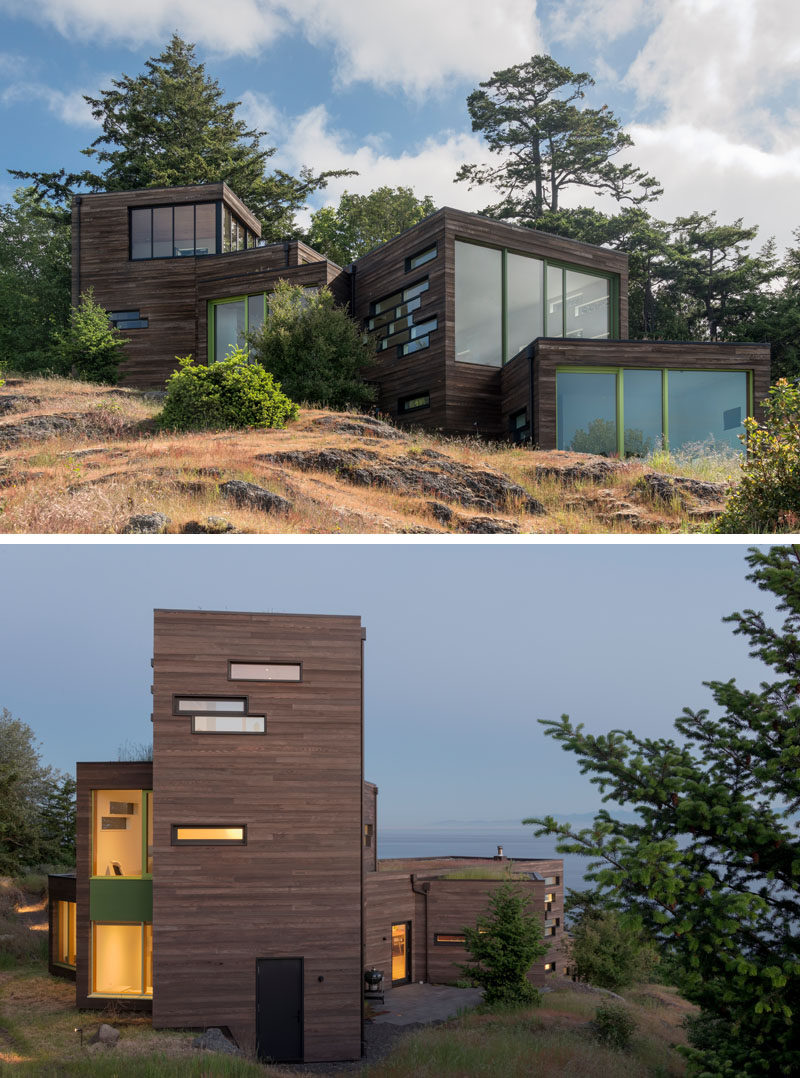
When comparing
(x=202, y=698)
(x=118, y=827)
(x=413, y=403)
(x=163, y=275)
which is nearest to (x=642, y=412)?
(x=413, y=403)

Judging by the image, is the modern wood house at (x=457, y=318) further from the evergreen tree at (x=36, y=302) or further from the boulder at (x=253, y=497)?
the boulder at (x=253, y=497)

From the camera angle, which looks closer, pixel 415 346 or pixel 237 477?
pixel 237 477

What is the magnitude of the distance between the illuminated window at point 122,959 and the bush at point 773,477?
11940 mm

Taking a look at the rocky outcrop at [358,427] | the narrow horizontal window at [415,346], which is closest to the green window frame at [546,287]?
the narrow horizontal window at [415,346]

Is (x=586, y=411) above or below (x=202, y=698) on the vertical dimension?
above

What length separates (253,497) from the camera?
12328mm

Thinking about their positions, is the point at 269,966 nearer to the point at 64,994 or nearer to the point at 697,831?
the point at 64,994

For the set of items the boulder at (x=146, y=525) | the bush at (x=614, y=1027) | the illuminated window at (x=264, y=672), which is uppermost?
the boulder at (x=146, y=525)

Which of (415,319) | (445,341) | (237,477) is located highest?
(415,319)

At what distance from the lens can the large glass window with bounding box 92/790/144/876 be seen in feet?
51.5

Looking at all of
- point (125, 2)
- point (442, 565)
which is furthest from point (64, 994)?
point (442, 565)

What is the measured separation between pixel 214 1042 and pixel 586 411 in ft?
46.7

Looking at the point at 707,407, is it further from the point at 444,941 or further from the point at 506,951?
the point at 444,941

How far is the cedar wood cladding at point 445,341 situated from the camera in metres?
22.2
